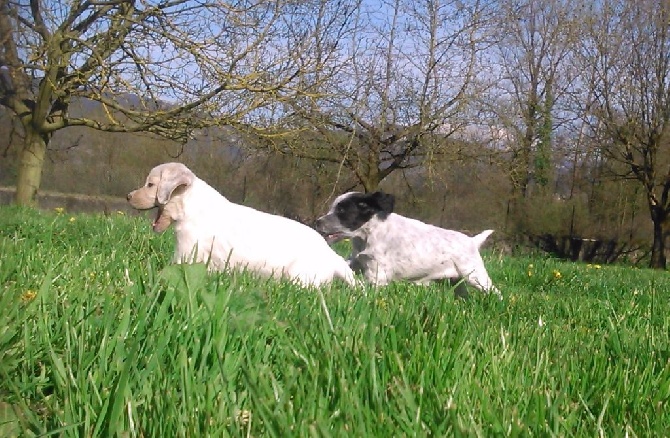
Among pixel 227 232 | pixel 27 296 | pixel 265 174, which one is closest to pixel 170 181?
pixel 227 232

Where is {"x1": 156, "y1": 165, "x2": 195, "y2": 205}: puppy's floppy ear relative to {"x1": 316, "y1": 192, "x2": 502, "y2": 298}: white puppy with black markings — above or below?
above

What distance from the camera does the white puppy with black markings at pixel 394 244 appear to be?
5730 mm

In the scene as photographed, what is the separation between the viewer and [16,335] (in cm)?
162

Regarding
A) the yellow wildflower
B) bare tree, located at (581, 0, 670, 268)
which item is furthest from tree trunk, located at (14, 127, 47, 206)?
bare tree, located at (581, 0, 670, 268)

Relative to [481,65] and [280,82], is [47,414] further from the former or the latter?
[481,65]

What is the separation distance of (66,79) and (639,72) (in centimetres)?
1491

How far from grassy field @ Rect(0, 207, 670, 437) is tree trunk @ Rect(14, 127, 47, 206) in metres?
11.1

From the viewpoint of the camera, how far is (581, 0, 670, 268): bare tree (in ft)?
61.7

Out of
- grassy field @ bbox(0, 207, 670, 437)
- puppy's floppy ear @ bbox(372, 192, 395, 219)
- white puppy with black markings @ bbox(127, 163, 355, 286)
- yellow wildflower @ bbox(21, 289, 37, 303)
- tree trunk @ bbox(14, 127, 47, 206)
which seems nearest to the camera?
grassy field @ bbox(0, 207, 670, 437)

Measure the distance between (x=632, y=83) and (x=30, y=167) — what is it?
15.6 m

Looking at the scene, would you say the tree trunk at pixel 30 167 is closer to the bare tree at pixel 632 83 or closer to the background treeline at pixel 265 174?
the background treeline at pixel 265 174

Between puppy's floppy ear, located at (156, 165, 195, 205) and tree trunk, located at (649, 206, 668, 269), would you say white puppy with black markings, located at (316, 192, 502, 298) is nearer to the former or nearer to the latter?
puppy's floppy ear, located at (156, 165, 195, 205)

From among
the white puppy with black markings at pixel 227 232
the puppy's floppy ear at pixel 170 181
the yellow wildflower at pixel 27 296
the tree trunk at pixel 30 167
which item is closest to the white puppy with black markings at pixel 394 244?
the white puppy with black markings at pixel 227 232

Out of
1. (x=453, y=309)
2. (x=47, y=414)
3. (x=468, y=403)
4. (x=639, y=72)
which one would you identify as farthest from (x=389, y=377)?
(x=639, y=72)
